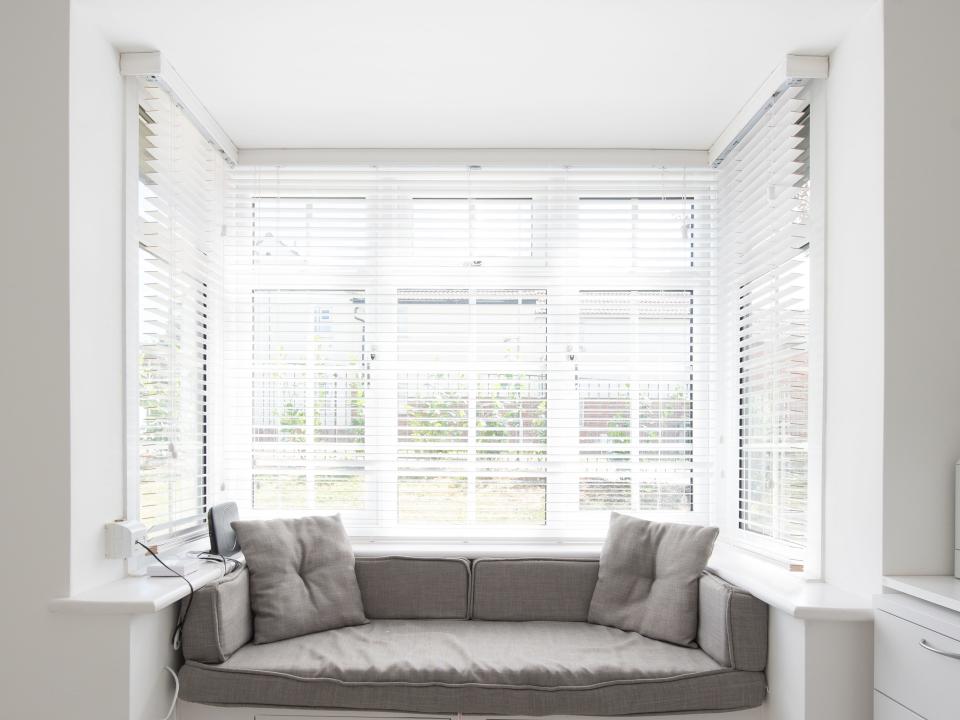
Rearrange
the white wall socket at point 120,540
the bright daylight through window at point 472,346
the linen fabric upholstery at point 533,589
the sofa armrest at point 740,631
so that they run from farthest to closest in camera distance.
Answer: the bright daylight through window at point 472,346
the linen fabric upholstery at point 533,589
the sofa armrest at point 740,631
the white wall socket at point 120,540

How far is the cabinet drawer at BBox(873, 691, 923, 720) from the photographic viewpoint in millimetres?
1998

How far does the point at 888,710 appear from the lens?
2.09 meters

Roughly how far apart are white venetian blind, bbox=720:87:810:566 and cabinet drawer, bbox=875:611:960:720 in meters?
0.57

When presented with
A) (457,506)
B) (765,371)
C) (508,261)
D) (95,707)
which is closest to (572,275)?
(508,261)

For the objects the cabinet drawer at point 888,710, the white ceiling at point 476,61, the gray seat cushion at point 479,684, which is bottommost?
the gray seat cushion at point 479,684

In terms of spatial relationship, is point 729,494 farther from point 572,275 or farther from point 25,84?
point 25,84

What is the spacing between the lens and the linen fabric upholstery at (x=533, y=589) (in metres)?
3.13

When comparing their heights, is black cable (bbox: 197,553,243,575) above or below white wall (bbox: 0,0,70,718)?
below

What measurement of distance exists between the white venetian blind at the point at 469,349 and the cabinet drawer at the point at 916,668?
1.45 m

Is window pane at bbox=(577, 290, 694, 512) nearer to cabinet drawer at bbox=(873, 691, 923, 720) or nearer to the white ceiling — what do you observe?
the white ceiling

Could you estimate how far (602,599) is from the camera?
10.1 feet

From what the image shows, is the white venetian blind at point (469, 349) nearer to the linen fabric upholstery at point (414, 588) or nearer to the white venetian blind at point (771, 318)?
the white venetian blind at point (771, 318)

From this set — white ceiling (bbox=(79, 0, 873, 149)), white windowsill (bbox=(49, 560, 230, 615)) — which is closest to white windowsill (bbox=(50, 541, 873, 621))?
white windowsill (bbox=(49, 560, 230, 615))

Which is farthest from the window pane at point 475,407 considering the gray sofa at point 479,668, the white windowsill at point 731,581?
the gray sofa at point 479,668
